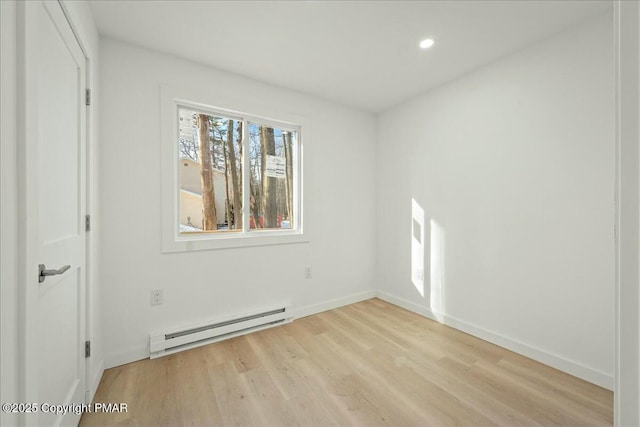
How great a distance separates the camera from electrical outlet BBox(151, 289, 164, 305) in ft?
6.88

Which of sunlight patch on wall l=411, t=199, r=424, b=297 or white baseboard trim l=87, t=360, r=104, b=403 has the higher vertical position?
sunlight patch on wall l=411, t=199, r=424, b=297

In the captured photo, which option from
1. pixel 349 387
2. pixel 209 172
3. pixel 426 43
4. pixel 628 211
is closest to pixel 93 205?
pixel 209 172

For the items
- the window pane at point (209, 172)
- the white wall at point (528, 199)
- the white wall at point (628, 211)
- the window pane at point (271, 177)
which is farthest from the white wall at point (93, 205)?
the white wall at point (528, 199)

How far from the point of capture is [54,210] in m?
1.16

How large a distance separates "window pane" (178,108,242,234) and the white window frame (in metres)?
0.06

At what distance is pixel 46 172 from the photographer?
3.54 feet

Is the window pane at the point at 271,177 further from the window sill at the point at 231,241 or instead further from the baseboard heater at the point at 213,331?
the baseboard heater at the point at 213,331

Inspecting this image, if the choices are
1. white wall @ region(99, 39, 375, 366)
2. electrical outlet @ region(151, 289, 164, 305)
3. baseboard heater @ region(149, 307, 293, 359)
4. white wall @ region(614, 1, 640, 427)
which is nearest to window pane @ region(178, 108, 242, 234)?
white wall @ region(99, 39, 375, 366)

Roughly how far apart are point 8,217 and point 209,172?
1751mm

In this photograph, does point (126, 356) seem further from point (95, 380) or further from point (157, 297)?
point (157, 297)

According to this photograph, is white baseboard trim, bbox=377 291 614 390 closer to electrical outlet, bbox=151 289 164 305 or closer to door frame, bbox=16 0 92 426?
electrical outlet, bbox=151 289 164 305

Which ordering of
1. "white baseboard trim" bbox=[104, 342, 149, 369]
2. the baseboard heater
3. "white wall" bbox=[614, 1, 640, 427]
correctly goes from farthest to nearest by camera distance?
the baseboard heater
"white baseboard trim" bbox=[104, 342, 149, 369]
"white wall" bbox=[614, 1, 640, 427]

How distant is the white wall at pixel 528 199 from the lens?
1.76 meters

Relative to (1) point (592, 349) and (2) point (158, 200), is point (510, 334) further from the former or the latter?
(2) point (158, 200)
